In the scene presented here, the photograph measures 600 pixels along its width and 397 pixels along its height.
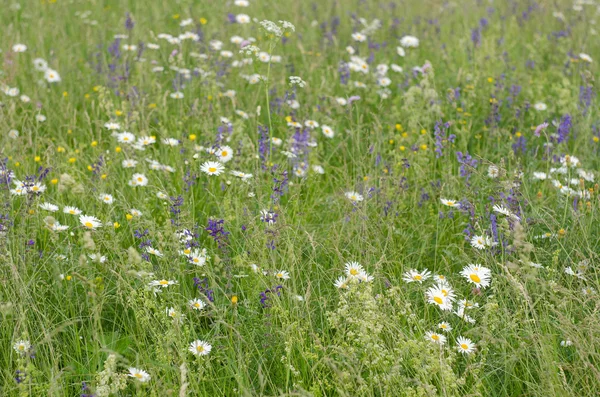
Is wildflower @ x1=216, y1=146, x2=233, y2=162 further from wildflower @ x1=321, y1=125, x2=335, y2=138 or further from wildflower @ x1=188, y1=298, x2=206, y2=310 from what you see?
wildflower @ x1=188, y1=298, x2=206, y2=310

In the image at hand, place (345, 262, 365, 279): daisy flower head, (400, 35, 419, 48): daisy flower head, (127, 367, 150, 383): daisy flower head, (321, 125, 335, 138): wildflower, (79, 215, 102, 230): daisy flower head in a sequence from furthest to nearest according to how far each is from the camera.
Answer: (400, 35, 419, 48): daisy flower head < (321, 125, 335, 138): wildflower < (79, 215, 102, 230): daisy flower head < (345, 262, 365, 279): daisy flower head < (127, 367, 150, 383): daisy flower head

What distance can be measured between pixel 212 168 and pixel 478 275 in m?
1.28

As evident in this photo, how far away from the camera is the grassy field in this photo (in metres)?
2.07

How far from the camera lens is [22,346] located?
2.09 metres

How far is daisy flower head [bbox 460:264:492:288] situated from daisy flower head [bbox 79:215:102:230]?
144 centimetres

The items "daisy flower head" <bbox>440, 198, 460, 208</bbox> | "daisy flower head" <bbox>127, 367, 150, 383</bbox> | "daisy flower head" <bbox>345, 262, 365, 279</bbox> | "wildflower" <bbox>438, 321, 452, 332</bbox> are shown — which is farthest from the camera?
"daisy flower head" <bbox>440, 198, 460, 208</bbox>

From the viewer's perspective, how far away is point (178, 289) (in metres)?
2.42

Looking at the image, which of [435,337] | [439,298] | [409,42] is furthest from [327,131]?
[435,337]

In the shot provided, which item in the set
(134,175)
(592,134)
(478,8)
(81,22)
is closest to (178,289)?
(134,175)

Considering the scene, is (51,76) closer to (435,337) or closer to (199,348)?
(199,348)

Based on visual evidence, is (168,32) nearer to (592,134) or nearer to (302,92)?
(302,92)

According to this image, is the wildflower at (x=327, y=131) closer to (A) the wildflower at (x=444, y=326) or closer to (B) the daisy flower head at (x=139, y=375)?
(A) the wildflower at (x=444, y=326)

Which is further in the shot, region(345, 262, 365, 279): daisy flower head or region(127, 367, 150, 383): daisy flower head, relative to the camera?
region(345, 262, 365, 279): daisy flower head

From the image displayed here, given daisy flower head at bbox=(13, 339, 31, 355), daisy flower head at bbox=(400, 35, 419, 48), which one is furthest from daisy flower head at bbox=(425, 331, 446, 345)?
daisy flower head at bbox=(400, 35, 419, 48)
